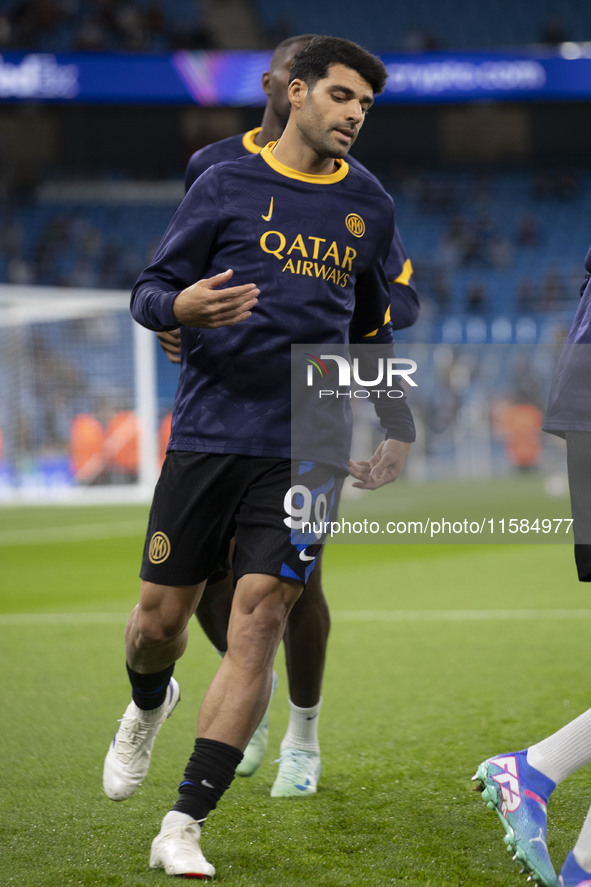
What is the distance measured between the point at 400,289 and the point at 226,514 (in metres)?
1.36

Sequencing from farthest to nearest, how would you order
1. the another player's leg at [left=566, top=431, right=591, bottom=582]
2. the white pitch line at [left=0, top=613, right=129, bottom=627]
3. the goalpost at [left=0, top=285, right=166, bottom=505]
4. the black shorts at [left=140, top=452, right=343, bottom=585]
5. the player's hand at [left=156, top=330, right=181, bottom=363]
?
the goalpost at [left=0, top=285, right=166, bottom=505], the white pitch line at [left=0, top=613, right=129, bottom=627], the player's hand at [left=156, top=330, right=181, bottom=363], the black shorts at [left=140, top=452, right=343, bottom=585], the another player's leg at [left=566, top=431, right=591, bottom=582]

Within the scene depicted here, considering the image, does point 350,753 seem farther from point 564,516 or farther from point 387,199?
point 387,199

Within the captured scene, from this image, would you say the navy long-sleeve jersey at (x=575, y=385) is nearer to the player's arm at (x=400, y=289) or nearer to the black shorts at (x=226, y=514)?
the black shorts at (x=226, y=514)

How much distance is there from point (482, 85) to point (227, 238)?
22.6 meters

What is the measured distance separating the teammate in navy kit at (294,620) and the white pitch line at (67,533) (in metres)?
7.35

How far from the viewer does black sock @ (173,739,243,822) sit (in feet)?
8.18

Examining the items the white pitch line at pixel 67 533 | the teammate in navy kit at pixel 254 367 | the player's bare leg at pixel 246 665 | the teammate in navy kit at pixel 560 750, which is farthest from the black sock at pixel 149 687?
the white pitch line at pixel 67 533

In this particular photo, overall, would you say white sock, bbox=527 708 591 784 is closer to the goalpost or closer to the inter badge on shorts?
the inter badge on shorts

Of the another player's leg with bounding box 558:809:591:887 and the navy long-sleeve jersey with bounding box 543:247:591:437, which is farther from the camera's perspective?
the navy long-sleeve jersey with bounding box 543:247:591:437

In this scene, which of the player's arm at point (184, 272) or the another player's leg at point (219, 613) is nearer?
the player's arm at point (184, 272)

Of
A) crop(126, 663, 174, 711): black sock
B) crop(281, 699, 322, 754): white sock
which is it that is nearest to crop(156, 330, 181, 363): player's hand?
crop(126, 663, 174, 711): black sock

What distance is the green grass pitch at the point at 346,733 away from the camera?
262 centimetres

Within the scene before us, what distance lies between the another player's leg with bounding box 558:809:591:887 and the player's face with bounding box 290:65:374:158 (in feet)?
5.48

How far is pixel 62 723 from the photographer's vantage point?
13.3ft
